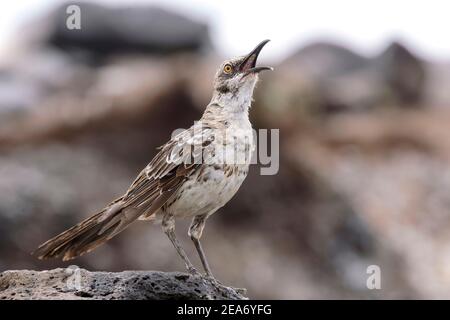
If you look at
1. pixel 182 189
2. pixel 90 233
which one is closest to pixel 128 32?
pixel 90 233

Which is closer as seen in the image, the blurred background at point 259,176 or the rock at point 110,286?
the rock at point 110,286

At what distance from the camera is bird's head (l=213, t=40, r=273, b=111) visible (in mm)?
10781

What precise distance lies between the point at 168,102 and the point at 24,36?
79.0 ft

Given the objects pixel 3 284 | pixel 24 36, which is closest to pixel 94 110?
pixel 3 284

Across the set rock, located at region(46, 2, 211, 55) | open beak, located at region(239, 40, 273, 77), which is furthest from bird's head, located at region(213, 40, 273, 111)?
rock, located at region(46, 2, 211, 55)

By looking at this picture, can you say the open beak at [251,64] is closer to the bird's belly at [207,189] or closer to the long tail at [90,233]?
the bird's belly at [207,189]

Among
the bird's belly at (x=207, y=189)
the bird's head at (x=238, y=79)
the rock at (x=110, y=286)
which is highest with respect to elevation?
the bird's head at (x=238, y=79)

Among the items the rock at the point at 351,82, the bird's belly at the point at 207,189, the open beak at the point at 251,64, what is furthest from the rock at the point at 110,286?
the rock at the point at 351,82

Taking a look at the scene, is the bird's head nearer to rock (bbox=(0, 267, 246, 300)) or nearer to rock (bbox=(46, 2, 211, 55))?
rock (bbox=(0, 267, 246, 300))

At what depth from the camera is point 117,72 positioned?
117 ft

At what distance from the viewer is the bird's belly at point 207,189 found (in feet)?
32.2

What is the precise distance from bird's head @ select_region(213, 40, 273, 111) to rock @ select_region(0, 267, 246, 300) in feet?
7.69

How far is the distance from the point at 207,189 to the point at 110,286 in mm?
1448

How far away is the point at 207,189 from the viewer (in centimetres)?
982
